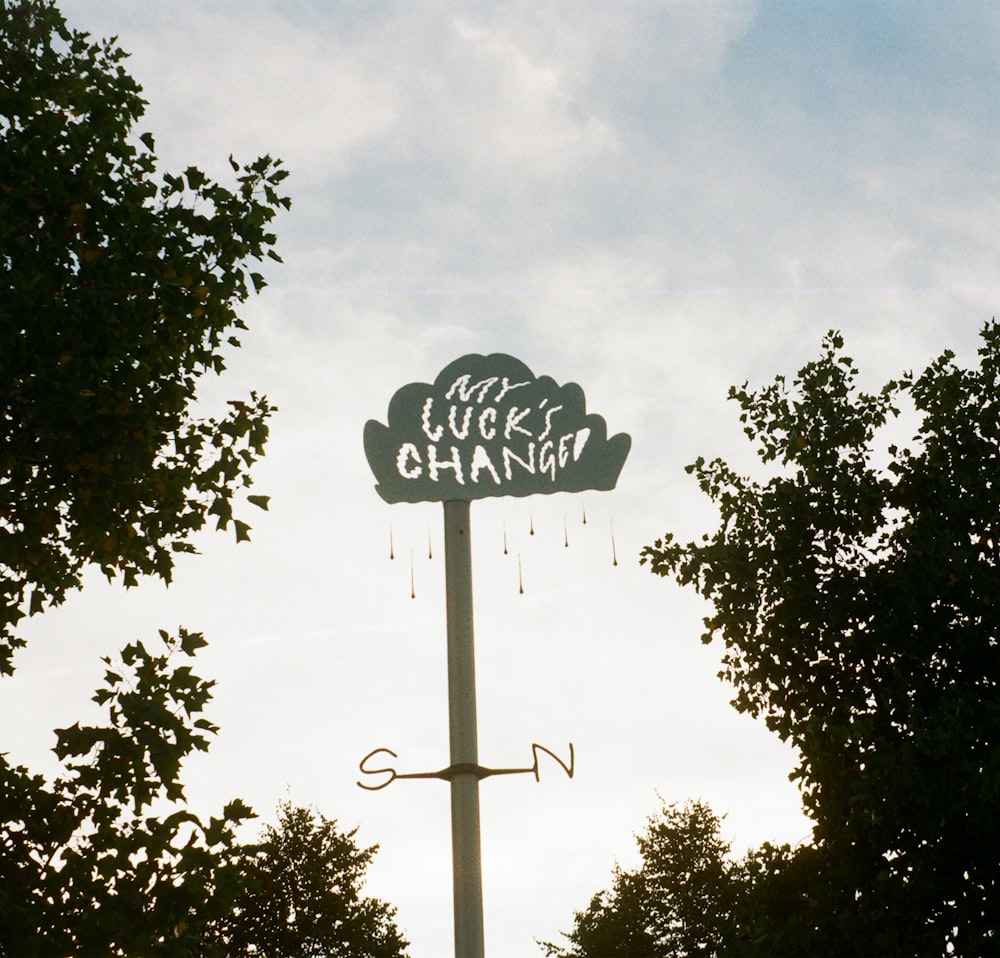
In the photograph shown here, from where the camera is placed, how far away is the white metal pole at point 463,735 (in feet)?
34.3

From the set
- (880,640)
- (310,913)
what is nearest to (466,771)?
(880,640)

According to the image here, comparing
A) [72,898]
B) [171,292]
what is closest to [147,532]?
[171,292]

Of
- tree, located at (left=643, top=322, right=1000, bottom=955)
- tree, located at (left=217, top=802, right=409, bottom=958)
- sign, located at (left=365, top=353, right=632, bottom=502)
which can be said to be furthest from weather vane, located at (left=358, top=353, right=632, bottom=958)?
tree, located at (left=217, top=802, right=409, bottom=958)

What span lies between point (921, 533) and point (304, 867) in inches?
1383

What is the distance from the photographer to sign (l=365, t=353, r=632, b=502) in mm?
11719

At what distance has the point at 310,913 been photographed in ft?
154

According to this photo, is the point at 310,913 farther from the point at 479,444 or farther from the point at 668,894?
the point at 479,444

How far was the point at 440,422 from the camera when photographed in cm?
1177

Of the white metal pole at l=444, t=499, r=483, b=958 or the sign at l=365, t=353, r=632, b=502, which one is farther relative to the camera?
the sign at l=365, t=353, r=632, b=502

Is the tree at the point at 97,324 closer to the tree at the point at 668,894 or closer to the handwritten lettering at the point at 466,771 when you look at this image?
the handwritten lettering at the point at 466,771

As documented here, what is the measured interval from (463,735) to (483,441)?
2.59m

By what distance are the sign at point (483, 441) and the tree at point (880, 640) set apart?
6.86 meters

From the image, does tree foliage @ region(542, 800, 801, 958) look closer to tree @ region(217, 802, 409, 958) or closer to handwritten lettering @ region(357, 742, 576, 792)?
tree @ region(217, 802, 409, 958)

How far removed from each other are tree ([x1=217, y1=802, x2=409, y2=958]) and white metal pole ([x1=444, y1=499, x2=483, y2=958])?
37176mm
